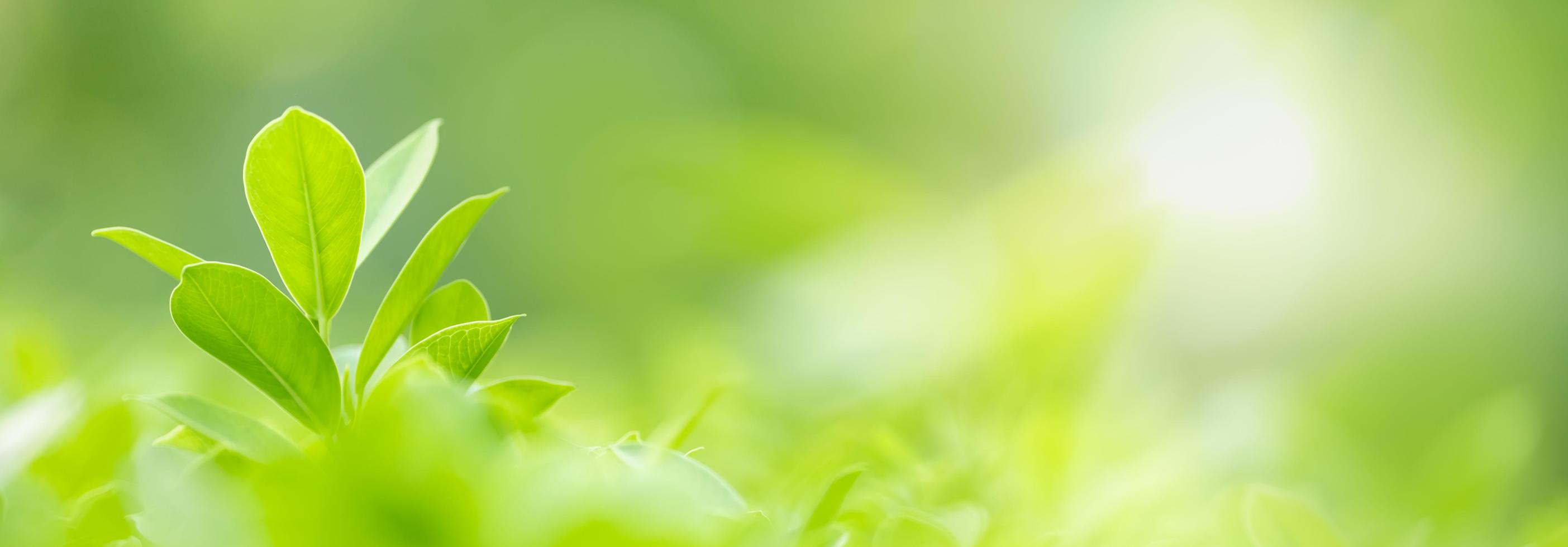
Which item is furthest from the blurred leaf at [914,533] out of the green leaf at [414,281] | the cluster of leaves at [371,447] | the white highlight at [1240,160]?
the white highlight at [1240,160]

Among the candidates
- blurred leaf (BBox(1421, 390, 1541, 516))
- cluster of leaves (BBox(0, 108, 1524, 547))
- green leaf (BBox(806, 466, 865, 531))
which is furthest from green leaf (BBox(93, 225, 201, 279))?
blurred leaf (BBox(1421, 390, 1541, 516))

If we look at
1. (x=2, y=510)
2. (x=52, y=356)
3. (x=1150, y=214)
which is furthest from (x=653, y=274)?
(x=2, y=510)

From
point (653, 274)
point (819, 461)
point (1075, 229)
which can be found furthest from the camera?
point (653, 274)

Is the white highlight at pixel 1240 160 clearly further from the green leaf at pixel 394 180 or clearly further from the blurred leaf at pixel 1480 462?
the green leaf at pixel 394 180

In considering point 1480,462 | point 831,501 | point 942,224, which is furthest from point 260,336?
point 942,224

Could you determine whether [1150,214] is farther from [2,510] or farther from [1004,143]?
[1004,143]

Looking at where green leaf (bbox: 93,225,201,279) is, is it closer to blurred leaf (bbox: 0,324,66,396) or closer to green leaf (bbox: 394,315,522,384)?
green leaf (bbox: 394,315,522,384)
